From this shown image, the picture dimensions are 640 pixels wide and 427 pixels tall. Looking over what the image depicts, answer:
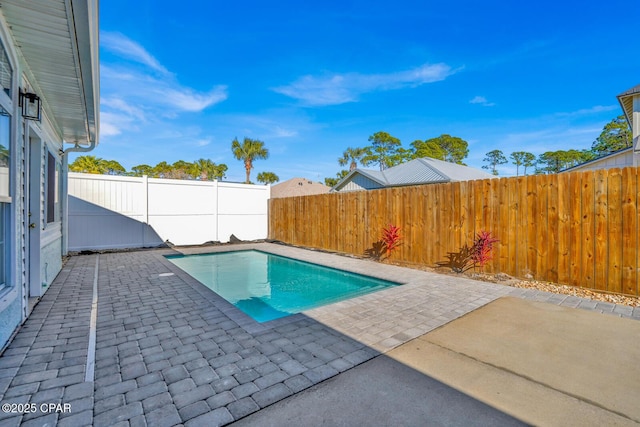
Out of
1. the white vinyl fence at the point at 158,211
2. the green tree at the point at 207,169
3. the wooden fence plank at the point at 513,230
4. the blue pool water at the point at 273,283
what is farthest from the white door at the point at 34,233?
the green tree at the point at 207,169

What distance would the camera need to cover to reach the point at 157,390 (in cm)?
211

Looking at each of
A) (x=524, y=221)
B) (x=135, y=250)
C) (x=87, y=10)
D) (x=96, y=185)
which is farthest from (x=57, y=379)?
(x=96, y=185)

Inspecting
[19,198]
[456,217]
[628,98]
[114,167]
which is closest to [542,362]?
[456,217]

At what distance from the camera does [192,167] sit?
34.8m

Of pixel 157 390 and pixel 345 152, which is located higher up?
pixel 345 152

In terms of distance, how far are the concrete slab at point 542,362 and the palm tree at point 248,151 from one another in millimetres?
25591

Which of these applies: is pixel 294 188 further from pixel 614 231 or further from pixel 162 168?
pixel 614 231

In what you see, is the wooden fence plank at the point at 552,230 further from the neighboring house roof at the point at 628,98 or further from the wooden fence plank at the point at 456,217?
the neighboring house roof at the point at 628,98

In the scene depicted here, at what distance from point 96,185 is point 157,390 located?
9801 millimetres

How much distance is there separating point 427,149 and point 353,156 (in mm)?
8434

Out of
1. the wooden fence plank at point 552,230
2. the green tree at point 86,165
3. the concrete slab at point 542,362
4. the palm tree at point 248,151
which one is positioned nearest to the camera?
the concrete slab at point 542,362

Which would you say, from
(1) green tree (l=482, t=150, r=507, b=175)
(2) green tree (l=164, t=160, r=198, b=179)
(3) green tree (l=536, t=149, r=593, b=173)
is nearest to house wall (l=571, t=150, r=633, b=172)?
(2) green tree (l=164, t=160, r=198, b=179)

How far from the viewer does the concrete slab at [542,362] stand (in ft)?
6.37

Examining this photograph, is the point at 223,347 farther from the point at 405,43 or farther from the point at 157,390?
the point at 405,43
